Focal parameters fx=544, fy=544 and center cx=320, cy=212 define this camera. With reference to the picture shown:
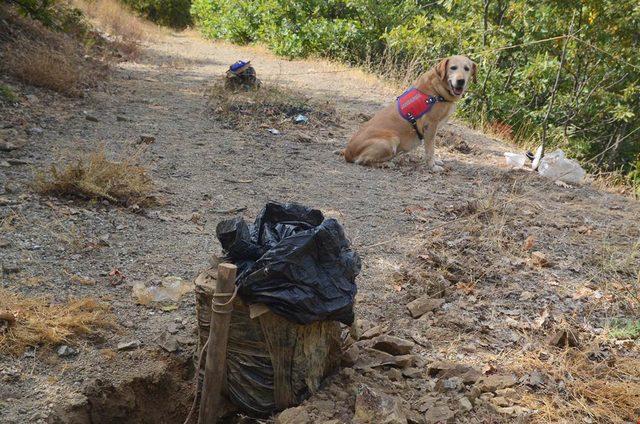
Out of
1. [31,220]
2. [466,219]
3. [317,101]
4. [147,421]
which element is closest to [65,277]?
[31,220]

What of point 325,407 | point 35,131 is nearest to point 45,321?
point 325,407

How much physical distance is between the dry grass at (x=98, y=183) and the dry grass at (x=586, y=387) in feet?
11.0

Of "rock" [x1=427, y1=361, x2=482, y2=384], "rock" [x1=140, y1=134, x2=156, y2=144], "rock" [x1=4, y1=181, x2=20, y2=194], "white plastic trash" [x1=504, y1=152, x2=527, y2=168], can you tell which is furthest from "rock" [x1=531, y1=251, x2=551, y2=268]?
"rock" [x1=140, y1=134, x2=156, y2=144]

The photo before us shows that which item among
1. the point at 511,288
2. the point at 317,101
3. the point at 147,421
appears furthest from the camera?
the point at 317,101

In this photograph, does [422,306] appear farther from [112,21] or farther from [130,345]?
[112,21]

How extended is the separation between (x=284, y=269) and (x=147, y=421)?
1.33 meters

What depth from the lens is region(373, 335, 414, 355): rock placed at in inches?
122

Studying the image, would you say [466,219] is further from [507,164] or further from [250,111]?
[250,111]

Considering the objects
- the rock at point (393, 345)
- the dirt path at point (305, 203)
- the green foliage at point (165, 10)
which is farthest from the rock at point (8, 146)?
the green foliage at point (165, 10)

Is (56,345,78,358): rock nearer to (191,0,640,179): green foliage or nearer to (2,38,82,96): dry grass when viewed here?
(2,38,82,96): dry grass

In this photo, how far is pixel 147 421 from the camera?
9.95 feet

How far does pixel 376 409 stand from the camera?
2.55 meters

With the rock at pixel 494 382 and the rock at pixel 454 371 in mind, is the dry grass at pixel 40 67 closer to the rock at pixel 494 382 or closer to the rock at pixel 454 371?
the rock at pixel 454 371

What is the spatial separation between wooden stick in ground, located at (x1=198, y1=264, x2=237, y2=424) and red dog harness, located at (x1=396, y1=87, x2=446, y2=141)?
5.06 meters
